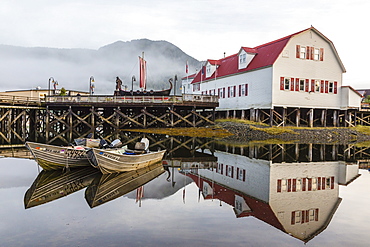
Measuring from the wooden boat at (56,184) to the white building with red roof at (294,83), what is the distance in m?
27.0

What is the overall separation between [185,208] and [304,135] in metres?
29.9

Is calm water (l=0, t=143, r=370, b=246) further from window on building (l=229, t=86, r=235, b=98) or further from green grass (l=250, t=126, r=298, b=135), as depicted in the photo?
window on building (l=229, t=86, r=235, b=98)

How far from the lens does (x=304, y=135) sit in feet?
124

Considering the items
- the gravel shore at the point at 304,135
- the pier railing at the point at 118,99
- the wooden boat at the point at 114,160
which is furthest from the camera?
the pier railing at the point at 118,99

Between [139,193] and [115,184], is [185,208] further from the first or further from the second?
[115,184]

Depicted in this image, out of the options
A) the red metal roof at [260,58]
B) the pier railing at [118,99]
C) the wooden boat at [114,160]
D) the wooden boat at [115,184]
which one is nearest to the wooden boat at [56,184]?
the wooden boat at [115,184]

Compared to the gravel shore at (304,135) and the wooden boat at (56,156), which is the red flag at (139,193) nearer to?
the wooden boat at (56,156)

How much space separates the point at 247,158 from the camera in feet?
73.5

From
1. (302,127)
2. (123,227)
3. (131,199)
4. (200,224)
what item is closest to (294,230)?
(200,224)

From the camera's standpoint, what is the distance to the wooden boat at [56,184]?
11966mm

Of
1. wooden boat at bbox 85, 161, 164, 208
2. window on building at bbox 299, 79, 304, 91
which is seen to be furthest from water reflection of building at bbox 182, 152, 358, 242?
window on building at bbox 299, 79, 304, 91

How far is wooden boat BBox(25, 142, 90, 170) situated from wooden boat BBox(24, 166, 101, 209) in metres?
0.34

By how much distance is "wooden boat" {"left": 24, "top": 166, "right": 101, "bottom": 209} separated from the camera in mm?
11966

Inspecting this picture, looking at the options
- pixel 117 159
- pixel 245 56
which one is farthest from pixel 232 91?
pixel 117 159
